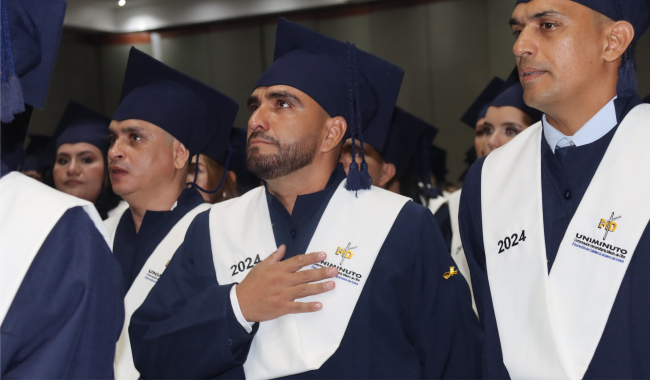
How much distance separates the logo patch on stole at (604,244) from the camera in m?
1.92

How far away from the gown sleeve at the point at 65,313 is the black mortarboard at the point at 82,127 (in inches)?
134

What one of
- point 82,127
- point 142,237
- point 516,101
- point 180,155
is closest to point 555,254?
point 142,237

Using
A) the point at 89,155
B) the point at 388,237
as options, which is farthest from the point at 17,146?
the point at 89,155

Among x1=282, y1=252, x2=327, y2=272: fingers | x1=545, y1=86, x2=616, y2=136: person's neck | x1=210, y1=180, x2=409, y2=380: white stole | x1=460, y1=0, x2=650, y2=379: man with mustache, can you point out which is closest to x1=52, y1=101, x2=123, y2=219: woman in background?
x1=210, y1=180, x2=409, y2=380: white stole

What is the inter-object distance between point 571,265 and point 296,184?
1.10 m

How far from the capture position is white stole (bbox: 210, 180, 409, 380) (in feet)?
7.34

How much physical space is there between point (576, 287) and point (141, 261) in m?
2.09

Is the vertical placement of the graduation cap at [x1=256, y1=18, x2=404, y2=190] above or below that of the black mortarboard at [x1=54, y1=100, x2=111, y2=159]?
below

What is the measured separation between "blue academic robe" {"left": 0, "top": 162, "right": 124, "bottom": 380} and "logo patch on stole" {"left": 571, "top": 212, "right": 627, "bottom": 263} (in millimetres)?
1367

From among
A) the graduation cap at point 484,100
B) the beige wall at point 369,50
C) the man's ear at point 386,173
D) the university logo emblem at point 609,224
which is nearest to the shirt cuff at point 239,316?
the university logo emblem at point 609,224

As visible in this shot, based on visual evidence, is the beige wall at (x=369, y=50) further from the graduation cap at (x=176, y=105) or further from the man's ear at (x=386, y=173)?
the graduation cap at (x=176, y=105)

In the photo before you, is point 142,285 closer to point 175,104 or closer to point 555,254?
point 175,104

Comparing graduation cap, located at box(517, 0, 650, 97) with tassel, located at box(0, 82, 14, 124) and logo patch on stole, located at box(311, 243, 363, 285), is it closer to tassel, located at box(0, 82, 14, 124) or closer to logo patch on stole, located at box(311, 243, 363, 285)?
logo patch on stole, located at box(311, 243, 363, 285)

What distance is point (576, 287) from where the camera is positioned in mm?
1975
